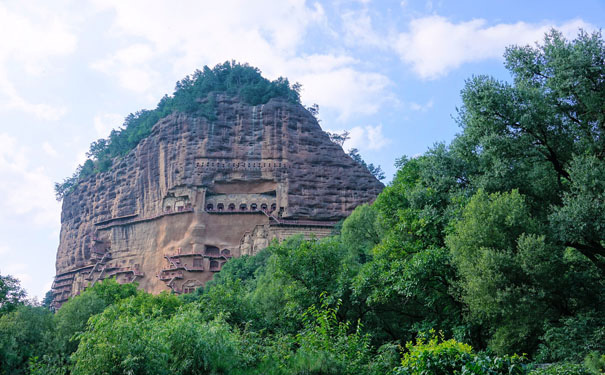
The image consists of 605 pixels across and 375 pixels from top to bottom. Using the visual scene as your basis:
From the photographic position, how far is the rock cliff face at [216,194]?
5191 centimetres

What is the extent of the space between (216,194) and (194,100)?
34.7ft

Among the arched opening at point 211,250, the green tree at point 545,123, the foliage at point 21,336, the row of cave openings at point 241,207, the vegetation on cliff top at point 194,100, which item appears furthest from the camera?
the vegetation on cliff top at point 194,100

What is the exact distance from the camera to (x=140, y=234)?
55031 millimetres

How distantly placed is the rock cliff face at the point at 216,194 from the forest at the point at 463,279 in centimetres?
2885

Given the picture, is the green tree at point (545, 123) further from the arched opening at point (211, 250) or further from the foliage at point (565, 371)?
the arched opening at point (211, 250)

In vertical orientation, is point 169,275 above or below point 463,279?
above

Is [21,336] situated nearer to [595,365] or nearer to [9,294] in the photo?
[9,294]

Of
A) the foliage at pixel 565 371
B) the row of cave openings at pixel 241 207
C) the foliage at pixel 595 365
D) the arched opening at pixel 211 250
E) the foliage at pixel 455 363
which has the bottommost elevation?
the foliage at pixel 565 371

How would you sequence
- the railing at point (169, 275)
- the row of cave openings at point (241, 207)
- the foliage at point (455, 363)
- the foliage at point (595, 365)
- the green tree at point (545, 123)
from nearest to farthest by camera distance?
the foliage at point (455, 363) < the foliage at point (595, 365) < the green tree at point (545, 123) < the railing at point (169, 275) < the row of cave openings at point (241, 207)

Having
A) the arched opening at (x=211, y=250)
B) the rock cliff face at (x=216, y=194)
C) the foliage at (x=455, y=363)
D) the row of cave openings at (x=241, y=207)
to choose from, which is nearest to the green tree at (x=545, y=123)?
the foliage at (x=455, y=363)

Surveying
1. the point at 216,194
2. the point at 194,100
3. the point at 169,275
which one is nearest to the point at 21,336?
the point at 169,275

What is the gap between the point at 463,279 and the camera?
55.9ft

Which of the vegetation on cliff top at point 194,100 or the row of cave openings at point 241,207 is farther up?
the vegetation on cliff top at point 194,100

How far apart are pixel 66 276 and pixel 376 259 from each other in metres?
49.1
